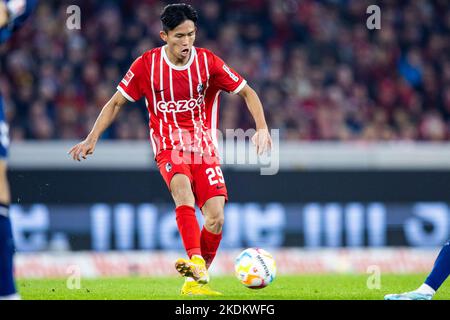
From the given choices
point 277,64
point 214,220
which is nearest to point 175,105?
point 214,220

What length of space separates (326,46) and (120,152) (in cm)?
528

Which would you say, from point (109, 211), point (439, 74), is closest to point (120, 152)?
point (109, 211)

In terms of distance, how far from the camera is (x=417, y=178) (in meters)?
13.4

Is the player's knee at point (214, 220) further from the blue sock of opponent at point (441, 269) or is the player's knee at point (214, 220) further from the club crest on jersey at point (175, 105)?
the blue sock of opponent at point (441, 269)

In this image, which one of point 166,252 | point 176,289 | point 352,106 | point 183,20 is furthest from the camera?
point 352,106

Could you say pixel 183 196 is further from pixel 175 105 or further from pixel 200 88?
pixel 200 88

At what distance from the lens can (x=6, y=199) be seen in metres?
5.64

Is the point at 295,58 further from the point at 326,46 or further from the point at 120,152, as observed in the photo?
the point at 120,152

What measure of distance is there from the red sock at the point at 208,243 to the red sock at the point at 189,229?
39 centimetres

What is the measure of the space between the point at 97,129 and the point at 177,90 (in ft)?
2.51

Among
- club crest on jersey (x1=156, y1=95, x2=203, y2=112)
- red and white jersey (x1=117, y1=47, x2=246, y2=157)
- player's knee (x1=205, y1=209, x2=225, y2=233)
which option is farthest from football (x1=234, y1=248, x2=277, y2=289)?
club crest on jersey (x1=156, y1=95, x2=203, y2=112)

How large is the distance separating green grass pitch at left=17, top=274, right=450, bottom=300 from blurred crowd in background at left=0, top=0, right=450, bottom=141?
496 centimetres

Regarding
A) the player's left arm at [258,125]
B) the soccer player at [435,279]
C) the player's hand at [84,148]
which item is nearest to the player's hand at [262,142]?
the player's left arm at [258,125]
